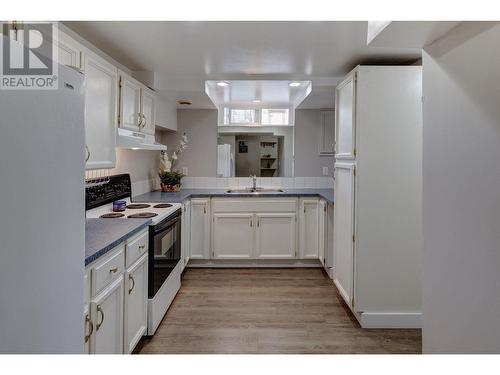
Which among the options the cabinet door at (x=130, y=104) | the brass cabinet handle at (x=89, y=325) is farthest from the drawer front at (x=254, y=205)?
the brass cabinet handle at (x=89, y=325)

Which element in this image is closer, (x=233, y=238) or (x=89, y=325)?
(x=89, y=325)

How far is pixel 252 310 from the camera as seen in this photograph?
2.60 metres

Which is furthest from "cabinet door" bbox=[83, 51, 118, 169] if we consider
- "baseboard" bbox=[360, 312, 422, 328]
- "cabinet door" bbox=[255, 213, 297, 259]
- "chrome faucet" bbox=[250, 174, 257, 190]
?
"chrome faucet" bbox=[250, 174, 257, 190]

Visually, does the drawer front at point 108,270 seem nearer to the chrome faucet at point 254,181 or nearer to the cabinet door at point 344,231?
the cabinet door at point 344,231

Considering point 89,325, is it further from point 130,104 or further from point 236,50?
point 236,50

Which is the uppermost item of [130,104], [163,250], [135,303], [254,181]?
[130,104]

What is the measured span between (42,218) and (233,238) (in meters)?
2.93

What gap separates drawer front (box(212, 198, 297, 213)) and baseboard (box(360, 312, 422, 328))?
1507 millimetres

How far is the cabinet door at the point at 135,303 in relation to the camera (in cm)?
174

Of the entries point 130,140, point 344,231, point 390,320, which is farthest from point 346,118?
point 130,140

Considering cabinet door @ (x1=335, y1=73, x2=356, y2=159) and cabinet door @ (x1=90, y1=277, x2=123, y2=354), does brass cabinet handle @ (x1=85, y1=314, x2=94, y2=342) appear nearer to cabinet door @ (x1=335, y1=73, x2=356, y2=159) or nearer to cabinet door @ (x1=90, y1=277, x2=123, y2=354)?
cabinet door @ (x1=90, y1=277, x2=123, y2=354)

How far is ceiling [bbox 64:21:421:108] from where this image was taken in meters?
1.95

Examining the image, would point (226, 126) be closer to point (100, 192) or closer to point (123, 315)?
point (100, 192)

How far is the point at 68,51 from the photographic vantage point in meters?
1.61
